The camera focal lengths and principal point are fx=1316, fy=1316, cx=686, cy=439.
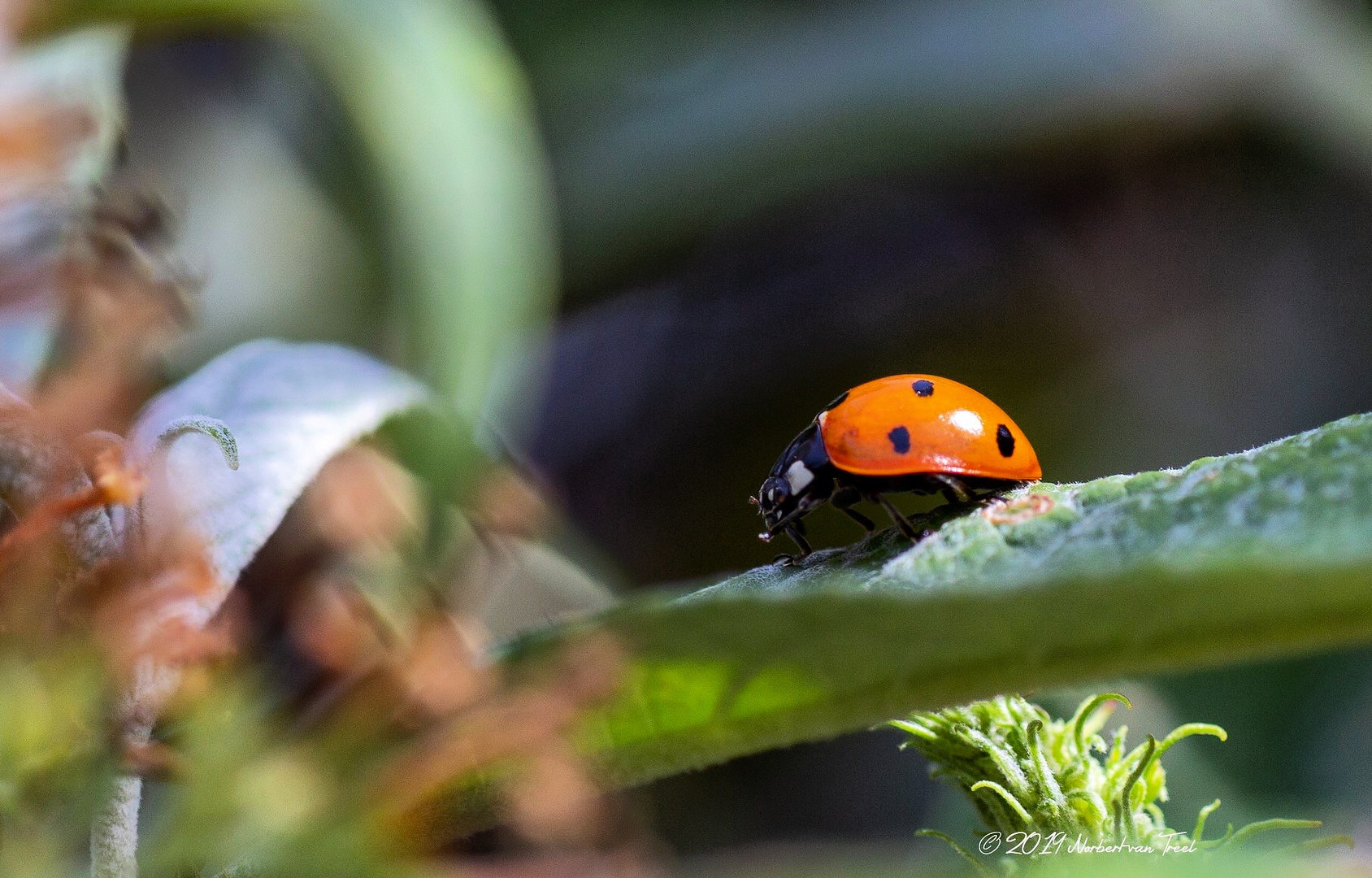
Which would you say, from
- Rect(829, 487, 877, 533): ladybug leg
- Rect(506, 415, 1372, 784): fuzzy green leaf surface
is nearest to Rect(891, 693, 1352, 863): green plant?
Rect(506, 415, 1372, 784): fuzzy green leaf surface

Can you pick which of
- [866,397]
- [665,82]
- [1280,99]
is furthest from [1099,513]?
[1280,99]

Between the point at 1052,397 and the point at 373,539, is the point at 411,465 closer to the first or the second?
the point at 373,539

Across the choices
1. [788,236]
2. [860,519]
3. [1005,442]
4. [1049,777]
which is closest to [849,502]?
[860,519]

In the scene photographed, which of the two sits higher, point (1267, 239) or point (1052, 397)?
point (1267, 239)

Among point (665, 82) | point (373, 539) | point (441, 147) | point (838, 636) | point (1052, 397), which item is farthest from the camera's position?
point (1052, 397)

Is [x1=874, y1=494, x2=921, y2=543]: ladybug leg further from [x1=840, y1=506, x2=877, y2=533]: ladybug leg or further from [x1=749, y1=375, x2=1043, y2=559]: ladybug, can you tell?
[x1=840, y1=506, x2=877, y2=533]: ladybug leg
